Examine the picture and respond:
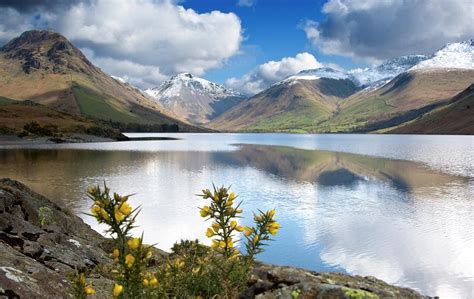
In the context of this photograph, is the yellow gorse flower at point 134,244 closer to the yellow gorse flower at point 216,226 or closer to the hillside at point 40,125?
the yellow gorse flower at point 216,226

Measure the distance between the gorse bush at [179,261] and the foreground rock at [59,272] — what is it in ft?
3.63

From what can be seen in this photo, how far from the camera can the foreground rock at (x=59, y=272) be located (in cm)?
746

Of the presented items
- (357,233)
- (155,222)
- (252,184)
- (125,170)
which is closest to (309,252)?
(357,233)

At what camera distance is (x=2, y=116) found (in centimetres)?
16525

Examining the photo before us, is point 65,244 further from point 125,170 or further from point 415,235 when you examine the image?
point 125,170

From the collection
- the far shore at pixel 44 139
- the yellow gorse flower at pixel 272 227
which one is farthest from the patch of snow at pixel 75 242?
the far shore at pixel 44 139

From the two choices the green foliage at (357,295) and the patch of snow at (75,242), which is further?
the patch of snow at (75,242)

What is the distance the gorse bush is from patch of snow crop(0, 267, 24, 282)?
1989 millimetres

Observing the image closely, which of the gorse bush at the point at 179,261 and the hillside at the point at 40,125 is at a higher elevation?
the hillside at the point at 40,125

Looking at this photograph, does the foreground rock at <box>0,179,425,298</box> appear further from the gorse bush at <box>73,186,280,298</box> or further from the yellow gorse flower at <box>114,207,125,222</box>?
the yellow gorse flower at <box>114,207,125,222</box>

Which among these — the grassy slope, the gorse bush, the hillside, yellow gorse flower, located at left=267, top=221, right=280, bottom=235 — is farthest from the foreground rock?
the grassy slope

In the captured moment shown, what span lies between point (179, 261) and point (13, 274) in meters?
3.49

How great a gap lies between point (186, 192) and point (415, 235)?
27.1 meters

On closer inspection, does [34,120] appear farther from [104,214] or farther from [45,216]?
[104,214]
